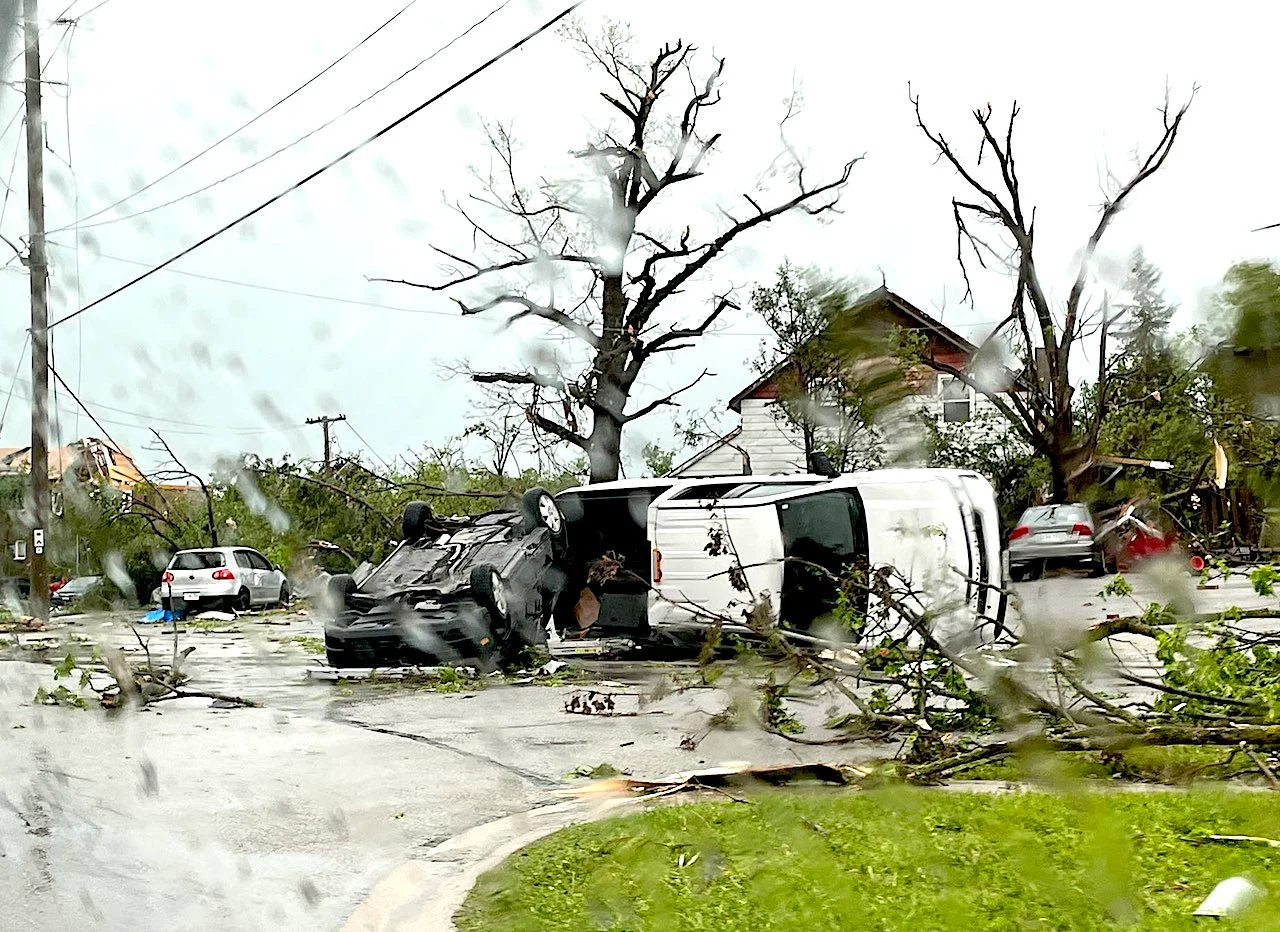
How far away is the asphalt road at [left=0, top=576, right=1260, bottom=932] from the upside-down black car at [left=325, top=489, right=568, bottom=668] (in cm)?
33

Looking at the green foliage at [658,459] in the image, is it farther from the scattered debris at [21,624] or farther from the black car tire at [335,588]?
the scattered debris at [21,624]

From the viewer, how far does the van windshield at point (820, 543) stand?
5.07 ft

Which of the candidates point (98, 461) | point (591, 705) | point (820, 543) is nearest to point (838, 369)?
point (820, 543)

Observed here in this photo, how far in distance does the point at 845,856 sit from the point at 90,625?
5.58ft

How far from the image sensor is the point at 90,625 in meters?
3.03

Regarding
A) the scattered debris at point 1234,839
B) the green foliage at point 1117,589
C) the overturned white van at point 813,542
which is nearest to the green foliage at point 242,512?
the overturned white van at point 813,542

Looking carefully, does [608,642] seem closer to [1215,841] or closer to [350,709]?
[350,709]

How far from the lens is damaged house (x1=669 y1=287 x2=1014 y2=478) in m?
0.81

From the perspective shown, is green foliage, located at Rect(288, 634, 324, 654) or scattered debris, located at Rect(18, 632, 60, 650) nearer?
scattered debris, located at Rect(18, 632, 60, 650)

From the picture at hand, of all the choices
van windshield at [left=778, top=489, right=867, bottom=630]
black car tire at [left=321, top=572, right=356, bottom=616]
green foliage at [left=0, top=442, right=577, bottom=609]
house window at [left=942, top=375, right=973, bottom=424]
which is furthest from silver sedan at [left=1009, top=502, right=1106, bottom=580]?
black car tire at [left=321, top=572, right=356, bottom=616]

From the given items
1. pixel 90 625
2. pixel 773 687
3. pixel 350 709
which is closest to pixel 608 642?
pixel 350 709

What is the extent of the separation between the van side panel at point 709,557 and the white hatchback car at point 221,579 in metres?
0.89

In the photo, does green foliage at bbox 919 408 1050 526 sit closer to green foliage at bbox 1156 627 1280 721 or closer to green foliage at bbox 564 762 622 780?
green foliage at bbox 1156 627 1280 721

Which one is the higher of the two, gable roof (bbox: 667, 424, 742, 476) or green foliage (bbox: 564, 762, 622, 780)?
gable roof (bbox: 667, 424, 742, 476)
